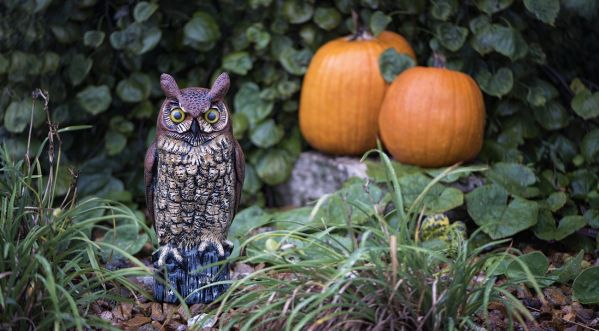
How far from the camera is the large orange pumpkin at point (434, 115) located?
3.38 metres

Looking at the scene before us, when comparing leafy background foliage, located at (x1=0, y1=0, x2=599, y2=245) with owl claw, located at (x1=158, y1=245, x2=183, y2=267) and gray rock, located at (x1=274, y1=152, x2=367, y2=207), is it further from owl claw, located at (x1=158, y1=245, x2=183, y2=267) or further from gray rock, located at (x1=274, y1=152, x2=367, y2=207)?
owl claw, located at (x1=158, y1=245, x2=183, y2=267)

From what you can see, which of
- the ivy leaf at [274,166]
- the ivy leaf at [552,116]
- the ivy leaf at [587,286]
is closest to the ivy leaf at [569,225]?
the ivy leaf at [587,286]

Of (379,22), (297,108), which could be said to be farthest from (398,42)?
(297,108)

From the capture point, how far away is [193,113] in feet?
7.63

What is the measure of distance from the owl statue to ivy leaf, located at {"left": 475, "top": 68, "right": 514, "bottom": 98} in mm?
1540

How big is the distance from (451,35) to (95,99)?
5.75 feet

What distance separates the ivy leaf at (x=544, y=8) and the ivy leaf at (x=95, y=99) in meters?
2.03

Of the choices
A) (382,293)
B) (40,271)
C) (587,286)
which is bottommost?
(587,286)

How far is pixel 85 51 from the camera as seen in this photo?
3.90 meters

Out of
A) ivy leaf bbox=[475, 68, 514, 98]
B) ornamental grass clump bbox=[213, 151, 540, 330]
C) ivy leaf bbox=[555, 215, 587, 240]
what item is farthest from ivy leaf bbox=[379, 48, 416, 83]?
ornamental grass clump bbox=[213, 151, 540, 330]

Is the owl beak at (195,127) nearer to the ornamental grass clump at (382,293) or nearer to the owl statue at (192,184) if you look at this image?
the owl statue at (192,184)

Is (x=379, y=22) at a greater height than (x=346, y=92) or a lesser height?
greater

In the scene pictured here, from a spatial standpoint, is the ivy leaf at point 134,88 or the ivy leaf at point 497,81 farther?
the ivy leaf at point 134,88

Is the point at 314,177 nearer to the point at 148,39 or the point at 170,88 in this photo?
the point at 148,39
